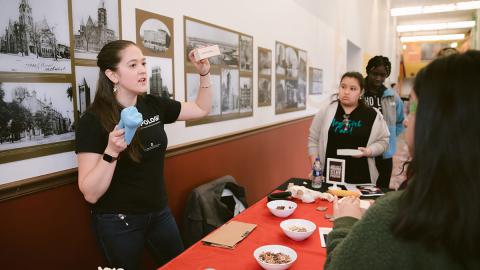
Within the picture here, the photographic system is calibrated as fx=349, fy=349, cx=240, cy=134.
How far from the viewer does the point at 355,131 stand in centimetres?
256

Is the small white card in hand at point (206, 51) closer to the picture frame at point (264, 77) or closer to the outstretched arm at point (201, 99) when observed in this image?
the outstretched arm at point (201, 99)

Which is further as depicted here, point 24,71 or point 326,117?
point 326,117

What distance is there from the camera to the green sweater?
2.36 ft

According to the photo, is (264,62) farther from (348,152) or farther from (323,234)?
(323,234)

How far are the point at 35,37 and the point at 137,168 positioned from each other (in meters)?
0.74

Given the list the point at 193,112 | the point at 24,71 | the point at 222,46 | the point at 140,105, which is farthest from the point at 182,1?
the point at 24,71

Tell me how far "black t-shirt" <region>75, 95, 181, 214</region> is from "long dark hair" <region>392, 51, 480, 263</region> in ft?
4.00

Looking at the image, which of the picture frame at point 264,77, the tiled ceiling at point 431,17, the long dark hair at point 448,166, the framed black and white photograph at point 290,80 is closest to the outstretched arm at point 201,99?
the picture frame at point 264,77

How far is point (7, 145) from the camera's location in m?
1.48

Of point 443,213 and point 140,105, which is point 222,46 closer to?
point 140,105

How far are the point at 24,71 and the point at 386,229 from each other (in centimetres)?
155

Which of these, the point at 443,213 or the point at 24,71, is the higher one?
the point at 24,71

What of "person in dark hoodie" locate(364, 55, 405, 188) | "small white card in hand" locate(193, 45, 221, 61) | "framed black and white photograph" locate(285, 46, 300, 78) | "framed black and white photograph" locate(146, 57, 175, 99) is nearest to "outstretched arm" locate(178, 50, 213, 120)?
"small white card in hand" locate(193, 45, 221, 61)

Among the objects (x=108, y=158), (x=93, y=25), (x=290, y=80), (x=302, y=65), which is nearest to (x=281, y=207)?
(x=108, y=158)
